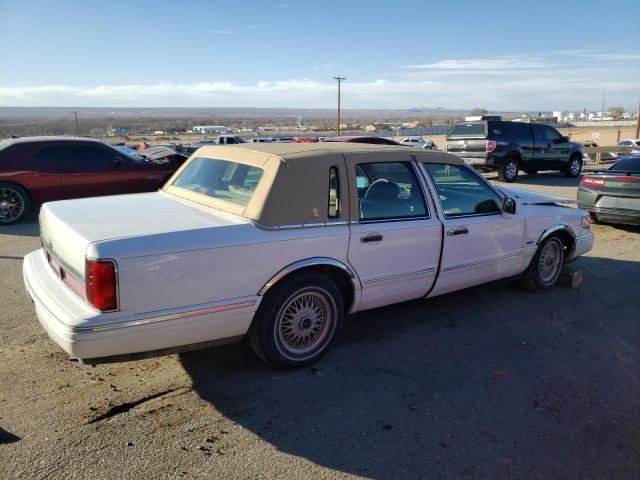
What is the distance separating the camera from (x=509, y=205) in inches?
197

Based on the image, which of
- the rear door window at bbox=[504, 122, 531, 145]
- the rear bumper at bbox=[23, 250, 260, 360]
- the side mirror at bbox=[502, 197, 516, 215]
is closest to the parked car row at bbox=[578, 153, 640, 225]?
the side mirror at bbox=[502, 197, 516, 215]

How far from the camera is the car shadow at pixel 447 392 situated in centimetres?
299

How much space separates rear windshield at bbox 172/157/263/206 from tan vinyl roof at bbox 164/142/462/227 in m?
0.05

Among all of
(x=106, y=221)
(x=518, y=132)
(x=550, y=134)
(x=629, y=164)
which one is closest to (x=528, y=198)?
(x=106, y=221)

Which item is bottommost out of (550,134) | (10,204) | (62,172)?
(10,204)

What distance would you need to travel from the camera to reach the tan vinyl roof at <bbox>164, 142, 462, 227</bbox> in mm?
3666

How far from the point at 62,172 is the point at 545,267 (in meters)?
8.25

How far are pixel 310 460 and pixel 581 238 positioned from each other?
4.52 meters

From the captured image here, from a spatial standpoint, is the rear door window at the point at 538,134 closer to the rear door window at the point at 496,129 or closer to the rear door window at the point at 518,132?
the rear door window at the point at 518,132

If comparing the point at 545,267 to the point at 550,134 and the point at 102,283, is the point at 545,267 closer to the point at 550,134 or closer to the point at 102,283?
the point at 102,283

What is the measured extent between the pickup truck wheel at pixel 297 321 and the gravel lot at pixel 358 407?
152 millimetres

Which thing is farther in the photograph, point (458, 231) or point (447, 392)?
point (458, 231)

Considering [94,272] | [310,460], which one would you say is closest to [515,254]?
[310,460]

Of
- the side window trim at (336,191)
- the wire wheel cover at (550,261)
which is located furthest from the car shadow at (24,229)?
the wire wheel cover at (550,261)
